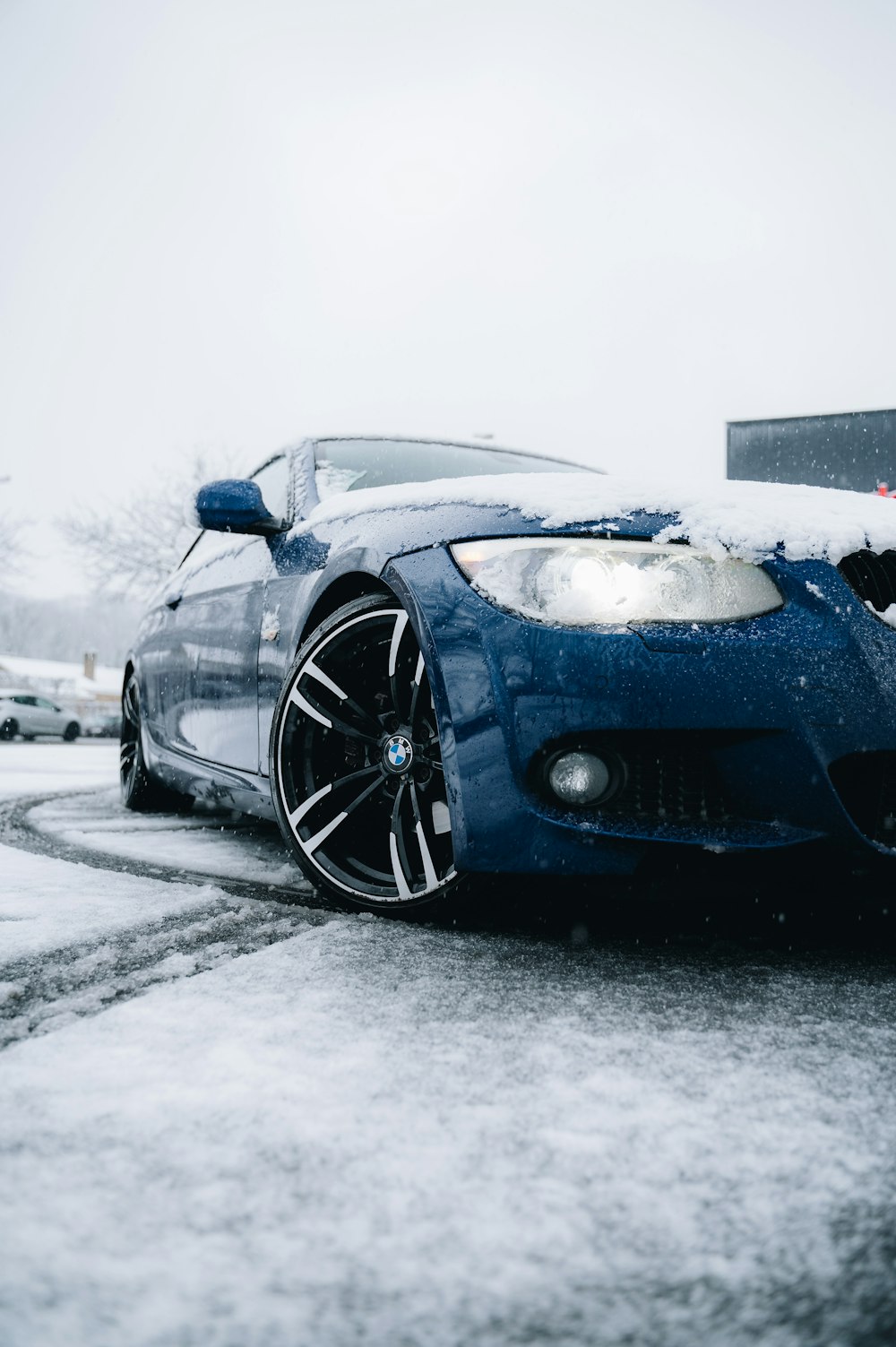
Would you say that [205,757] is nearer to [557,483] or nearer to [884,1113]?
[557,483]

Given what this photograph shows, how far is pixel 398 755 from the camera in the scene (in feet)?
7.44

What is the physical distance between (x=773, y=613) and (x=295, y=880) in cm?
150

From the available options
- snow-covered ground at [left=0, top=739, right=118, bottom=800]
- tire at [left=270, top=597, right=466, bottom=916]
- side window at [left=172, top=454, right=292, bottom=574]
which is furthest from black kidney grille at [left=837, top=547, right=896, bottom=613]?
snow-covered ground at [left=0, top=739, right=118, bottom=800]

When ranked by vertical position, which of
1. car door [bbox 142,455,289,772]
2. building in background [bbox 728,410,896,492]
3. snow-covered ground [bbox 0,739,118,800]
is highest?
building in background [bbox 728,410,896,492]

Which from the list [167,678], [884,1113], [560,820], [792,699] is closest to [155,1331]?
[884,1113]

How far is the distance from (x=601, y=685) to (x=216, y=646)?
1847mm

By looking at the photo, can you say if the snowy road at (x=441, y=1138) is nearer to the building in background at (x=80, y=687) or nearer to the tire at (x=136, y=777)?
the tire at (x=136, y=777)

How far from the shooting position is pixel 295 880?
2.86 meters

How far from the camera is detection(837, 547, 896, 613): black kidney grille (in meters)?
1.97

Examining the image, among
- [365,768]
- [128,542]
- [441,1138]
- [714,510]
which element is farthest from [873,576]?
[128,542]

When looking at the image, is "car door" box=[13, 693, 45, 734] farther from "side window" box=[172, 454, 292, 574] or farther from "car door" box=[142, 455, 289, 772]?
"side window" box=[172, 454, 292, 574]

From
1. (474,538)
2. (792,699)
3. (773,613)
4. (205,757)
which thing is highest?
(474,538)

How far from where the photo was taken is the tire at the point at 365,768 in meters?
2.22

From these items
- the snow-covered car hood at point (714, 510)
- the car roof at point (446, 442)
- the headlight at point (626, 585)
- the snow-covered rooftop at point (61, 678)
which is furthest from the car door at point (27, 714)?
the headlight at point (626, 585)
